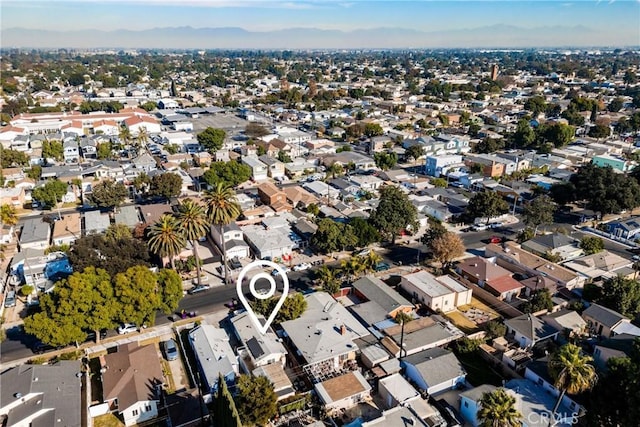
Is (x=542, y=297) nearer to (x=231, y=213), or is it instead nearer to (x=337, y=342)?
(x=337, y=342)

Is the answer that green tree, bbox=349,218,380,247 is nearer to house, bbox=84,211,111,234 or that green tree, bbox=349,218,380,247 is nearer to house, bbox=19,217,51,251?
house, bbox=84,211,111,234

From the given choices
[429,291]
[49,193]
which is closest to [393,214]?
[429,291]

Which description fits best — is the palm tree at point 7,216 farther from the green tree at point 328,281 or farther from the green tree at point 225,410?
the green tree at point 225,410

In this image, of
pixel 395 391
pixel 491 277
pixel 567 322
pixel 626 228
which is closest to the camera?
pixel 395 391

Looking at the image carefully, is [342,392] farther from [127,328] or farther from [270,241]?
[270,241]

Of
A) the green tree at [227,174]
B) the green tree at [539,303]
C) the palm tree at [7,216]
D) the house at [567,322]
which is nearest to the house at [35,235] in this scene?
the palm tree at [7,216]

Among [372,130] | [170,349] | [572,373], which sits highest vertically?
[372,130]

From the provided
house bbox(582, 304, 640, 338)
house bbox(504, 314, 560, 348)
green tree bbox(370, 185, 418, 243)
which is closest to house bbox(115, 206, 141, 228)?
green tree bbox(370, 185, 418, 243)
